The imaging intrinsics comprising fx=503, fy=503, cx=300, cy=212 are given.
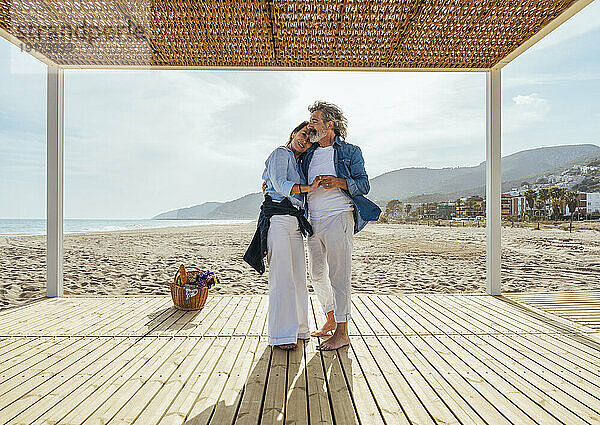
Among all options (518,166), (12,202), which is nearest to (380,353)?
(518,166)

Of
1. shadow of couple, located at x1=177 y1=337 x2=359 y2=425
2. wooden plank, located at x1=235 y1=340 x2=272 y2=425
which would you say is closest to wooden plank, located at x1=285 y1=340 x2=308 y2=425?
shadow of couple, located at x1=177 y1=337 x2=359 y2=425

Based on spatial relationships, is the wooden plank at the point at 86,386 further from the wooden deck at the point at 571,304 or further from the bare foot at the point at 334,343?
the wooden deck at the point at 571,304

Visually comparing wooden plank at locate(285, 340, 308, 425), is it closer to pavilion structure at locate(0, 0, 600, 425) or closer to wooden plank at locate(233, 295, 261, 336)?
pavilion structure at locate(0, 0, 600, 425)

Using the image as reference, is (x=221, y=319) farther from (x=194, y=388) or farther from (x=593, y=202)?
Answer: (x=593, y=202)

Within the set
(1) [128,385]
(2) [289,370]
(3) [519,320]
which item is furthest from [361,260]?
(1) [128,385]

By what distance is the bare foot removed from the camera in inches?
113

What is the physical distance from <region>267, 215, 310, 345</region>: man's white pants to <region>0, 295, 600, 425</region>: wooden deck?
0.13m

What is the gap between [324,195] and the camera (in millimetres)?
3049

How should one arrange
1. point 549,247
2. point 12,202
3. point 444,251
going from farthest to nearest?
1. point 12,202
2. point 444,251
3. point 549,247

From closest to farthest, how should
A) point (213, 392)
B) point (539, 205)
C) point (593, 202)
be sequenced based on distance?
point (213, 392), point (593, 202), point (539, 205)

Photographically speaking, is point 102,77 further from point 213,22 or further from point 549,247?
point 213,22

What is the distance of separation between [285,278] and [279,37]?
1986 millimetres

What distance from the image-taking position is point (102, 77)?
74.8ft

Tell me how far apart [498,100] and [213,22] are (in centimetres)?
261
